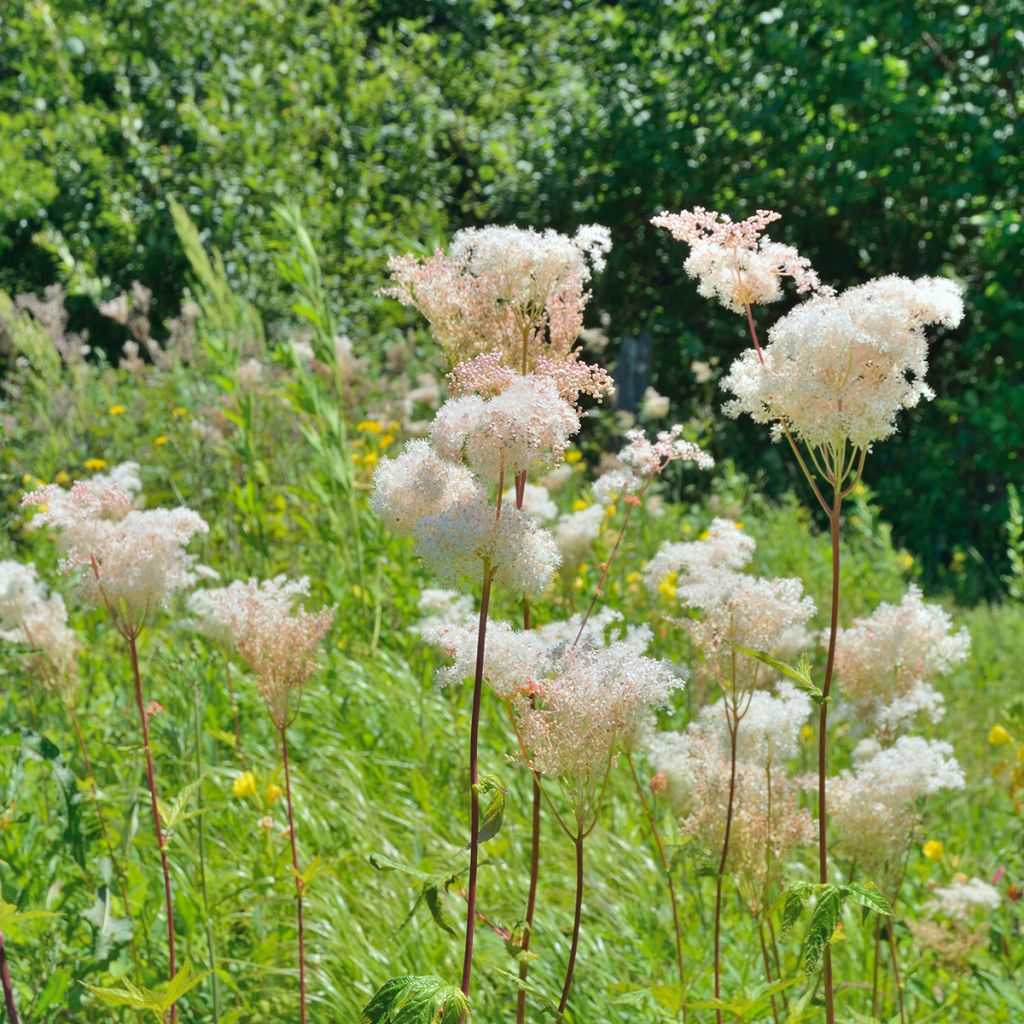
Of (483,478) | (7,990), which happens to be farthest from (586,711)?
(7,990)

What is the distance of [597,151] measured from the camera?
372 inches

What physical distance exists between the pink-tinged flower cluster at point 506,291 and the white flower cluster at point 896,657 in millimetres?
1003

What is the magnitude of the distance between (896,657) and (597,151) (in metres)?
7.67

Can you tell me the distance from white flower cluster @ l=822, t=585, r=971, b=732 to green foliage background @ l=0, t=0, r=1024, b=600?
5.94m

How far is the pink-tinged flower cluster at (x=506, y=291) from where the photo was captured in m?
1.77

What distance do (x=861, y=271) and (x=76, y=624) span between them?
6883 mm

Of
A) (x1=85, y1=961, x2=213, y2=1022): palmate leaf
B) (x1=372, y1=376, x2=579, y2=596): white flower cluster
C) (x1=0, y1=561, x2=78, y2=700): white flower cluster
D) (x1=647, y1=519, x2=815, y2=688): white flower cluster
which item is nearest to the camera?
(x1=372, y1=376, x2=579, y2=596): white flower cluster

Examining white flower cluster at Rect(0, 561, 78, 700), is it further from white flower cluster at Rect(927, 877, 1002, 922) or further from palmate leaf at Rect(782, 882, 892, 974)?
white flower cluster at Rect(927, 877, 1002, 922)

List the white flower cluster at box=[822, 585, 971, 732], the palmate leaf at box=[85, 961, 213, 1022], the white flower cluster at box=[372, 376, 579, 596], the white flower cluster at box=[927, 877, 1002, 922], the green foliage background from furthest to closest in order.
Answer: the green foliage background < the white flower cluster at box=[927, 877, 1002, 922] < the white flower cluster at box=[822, 585, 971, 732] < the palmate leaf at box=[85, 961, 213, 1022] < the white flower cluster at box=[372, 376, 579, 596]

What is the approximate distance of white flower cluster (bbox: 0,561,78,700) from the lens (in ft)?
8.67

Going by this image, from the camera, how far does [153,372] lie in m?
8.05

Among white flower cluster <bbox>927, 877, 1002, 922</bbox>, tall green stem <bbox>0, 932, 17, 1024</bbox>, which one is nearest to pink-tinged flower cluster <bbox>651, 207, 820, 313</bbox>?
tall green stem <bbox>0, 932, 17, 1024</bbox>

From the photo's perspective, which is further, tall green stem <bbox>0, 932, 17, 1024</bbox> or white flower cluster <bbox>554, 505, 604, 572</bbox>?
white flower cluster <bbox>554, 505, 604, 572</bbox>

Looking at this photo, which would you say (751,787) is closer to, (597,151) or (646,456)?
(646,456)
